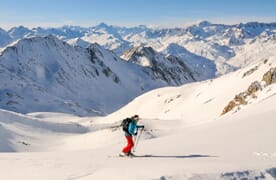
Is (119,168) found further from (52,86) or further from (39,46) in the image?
(39,46)

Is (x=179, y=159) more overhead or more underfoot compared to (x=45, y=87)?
more underfoot

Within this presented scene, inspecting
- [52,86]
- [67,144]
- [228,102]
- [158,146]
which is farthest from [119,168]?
[52,86]

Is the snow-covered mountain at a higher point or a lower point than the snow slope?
higher

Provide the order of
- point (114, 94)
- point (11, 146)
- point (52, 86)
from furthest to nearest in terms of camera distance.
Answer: point (114, 94)
point (52, 86)
point (11, 146)

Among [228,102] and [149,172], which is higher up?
[228,102]

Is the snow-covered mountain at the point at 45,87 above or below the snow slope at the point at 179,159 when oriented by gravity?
above

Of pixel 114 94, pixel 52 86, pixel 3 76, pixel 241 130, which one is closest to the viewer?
pixel 241 130

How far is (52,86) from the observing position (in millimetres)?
178875

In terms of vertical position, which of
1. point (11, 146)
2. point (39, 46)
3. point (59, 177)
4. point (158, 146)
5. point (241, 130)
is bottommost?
point (59, 177)

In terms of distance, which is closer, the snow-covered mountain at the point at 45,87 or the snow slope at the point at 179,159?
the snow slope at the point at 179,159

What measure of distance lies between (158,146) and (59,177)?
29.5 feet

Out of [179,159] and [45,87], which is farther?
[45,87]

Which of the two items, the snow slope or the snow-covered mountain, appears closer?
the snow slope

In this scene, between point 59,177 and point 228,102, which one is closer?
point 59,177
